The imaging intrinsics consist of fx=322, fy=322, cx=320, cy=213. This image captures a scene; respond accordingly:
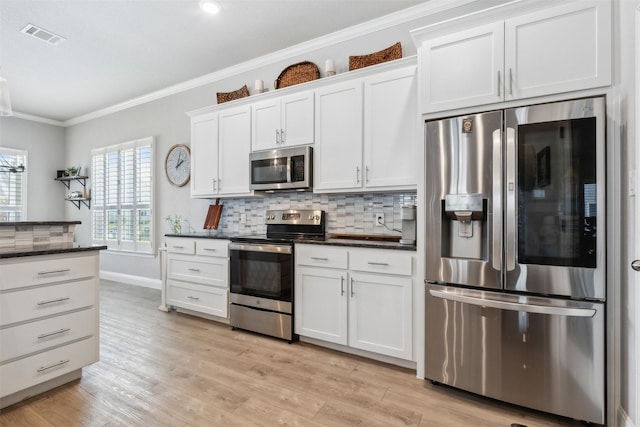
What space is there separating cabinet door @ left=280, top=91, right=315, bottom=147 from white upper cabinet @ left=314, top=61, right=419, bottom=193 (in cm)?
9

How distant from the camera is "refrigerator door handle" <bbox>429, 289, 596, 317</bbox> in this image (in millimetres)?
1721

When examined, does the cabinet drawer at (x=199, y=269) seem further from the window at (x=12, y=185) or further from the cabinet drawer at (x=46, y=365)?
the window at (x=12, y=185)

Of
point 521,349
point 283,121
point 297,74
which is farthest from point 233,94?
point 521,349

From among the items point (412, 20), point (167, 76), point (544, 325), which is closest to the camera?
point (544, 325)

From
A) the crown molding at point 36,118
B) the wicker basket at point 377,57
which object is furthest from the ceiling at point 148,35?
the crown molding at point 36,118

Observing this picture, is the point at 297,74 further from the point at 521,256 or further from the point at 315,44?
the point at 521,256

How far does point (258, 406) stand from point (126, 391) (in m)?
0.89

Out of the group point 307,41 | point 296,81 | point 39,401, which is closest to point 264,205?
point 296,81

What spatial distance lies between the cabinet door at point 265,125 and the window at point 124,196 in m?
2.38

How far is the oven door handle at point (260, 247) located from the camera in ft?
9.43

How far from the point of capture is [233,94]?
383cm

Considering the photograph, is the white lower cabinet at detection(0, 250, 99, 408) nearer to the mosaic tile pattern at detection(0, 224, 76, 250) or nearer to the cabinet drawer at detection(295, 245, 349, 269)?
the mosaic tile pattern at detection(0, 224, 76, 250)

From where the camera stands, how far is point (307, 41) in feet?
11.3

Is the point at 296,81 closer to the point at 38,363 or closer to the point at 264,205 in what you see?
the point at 264,205
